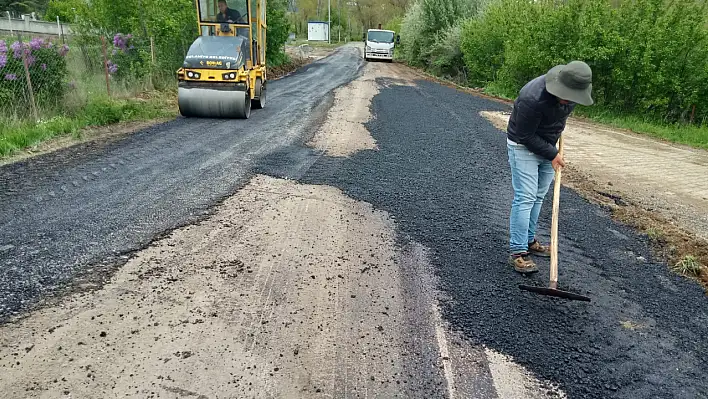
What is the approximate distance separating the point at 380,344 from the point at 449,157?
504 centimetres

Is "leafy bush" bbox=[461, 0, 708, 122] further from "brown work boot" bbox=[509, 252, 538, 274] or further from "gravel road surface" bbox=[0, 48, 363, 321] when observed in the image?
"brown work boot" bbox=[509, 252, 538, 274]

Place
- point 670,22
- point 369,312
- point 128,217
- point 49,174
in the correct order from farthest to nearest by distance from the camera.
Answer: point 670,22 → point 49,174 → point 128,217 → point 369,312

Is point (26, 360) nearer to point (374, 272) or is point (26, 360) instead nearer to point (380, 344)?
point (380, 344)

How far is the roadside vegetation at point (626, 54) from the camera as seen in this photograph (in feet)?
35.8

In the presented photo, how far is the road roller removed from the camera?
9.71 meters

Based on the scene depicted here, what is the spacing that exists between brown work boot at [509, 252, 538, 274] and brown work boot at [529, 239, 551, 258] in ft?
1.09

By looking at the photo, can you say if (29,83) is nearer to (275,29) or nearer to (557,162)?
(557,162)

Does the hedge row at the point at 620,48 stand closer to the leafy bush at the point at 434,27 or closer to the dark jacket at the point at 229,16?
the leafy bush at the point at 434,27

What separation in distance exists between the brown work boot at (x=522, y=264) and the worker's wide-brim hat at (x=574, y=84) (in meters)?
1.27

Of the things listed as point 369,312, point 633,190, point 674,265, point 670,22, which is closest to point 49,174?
point 369,312

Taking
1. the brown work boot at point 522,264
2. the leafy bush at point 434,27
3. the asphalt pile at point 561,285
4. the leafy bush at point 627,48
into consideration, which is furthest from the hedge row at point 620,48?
the brown work boot at point 522,264

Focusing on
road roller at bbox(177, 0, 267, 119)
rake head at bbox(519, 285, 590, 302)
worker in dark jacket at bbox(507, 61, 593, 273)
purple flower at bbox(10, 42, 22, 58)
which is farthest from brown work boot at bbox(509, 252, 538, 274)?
purple flower at bbox(10, 42, 22, 58)

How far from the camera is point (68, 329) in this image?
9.20 ft

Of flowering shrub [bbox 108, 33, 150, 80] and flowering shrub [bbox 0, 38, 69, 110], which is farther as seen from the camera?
flowering shrub [bbox 108, 33, 150, 80]
